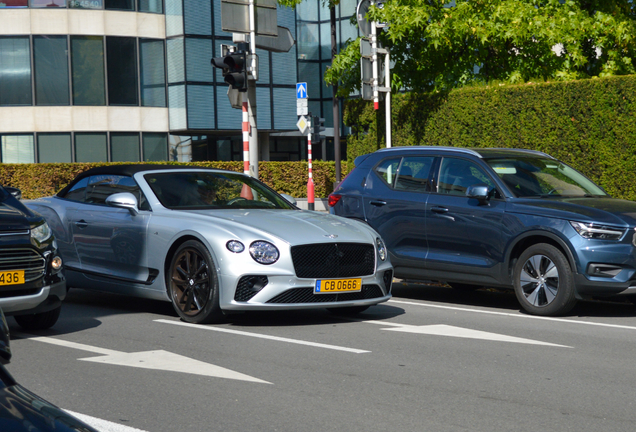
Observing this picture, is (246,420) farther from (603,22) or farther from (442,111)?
(603,22)

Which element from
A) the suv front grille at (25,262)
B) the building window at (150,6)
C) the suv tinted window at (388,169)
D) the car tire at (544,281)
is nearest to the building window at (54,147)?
the building window at (150,6)

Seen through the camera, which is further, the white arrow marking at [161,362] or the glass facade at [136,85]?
the glass facade at [136,85]

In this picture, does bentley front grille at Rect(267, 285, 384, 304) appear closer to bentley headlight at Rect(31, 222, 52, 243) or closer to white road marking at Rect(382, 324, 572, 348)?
white road marking at Rect(382, 324, 572, 348)

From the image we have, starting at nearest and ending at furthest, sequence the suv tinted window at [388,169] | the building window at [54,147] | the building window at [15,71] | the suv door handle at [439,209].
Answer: the suv door handle at [439,209], the suv tinted window at [388,169], the building window at [15,71], the building window at [54,147]

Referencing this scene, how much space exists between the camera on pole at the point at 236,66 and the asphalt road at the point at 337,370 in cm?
700

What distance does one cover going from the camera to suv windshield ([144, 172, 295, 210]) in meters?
8.59

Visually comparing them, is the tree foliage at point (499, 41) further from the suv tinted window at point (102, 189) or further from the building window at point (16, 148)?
the building window at point (16, 148)

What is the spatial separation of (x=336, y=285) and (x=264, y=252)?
734mm

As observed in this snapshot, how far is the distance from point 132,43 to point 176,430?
103ft

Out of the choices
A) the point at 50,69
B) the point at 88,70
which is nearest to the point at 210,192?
the point at 88,70

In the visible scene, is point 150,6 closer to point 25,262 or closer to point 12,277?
point 25,262

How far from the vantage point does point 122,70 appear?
34062 millimetres

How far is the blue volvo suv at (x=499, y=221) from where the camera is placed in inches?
328

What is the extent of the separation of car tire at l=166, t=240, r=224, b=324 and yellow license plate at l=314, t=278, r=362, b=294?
90cm
